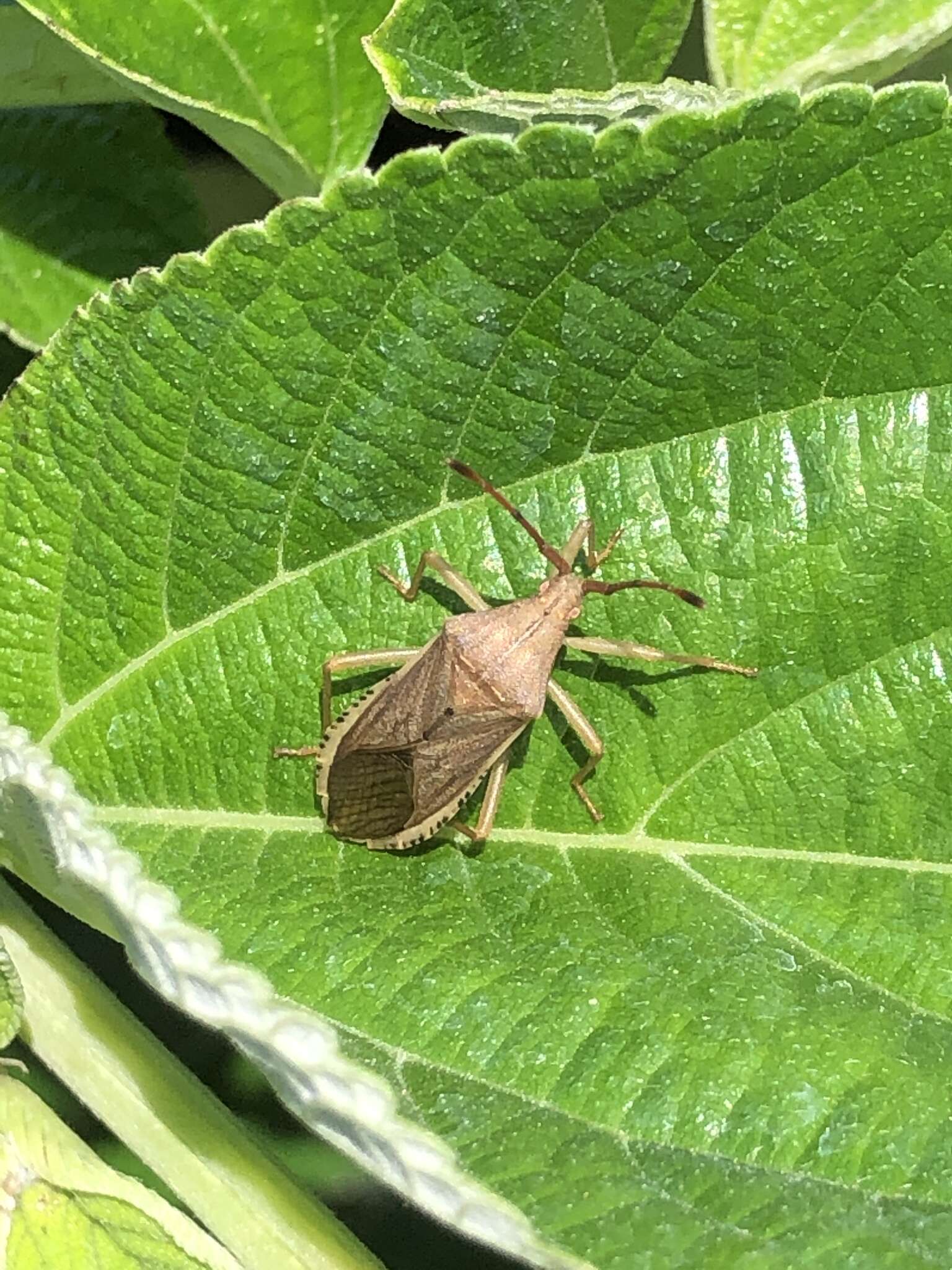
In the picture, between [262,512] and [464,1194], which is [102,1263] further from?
[262,512]

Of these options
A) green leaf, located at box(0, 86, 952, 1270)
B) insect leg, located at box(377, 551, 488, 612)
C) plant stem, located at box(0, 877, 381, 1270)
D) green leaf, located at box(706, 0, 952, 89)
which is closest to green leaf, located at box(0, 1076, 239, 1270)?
plant stem, located at box(0, 877, 381, 1270)

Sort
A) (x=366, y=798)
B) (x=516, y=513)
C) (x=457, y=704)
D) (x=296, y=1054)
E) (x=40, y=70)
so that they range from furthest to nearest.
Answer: (x=457, y=704)
(x=40, y=70)
(x=366, y=798)
(x=516, y=513)
(x=296, y=1054)

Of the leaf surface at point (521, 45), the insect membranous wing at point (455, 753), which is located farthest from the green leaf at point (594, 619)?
the leaf surface at point (521, 45)

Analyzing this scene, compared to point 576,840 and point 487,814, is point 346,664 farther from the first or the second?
point 576,840

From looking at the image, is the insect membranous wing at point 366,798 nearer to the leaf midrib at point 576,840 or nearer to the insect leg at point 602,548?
the leaf midrib at point 576,840

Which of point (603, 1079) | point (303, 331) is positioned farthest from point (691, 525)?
point (603, 1079)

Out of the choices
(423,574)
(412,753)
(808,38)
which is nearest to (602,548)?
(423,574)
